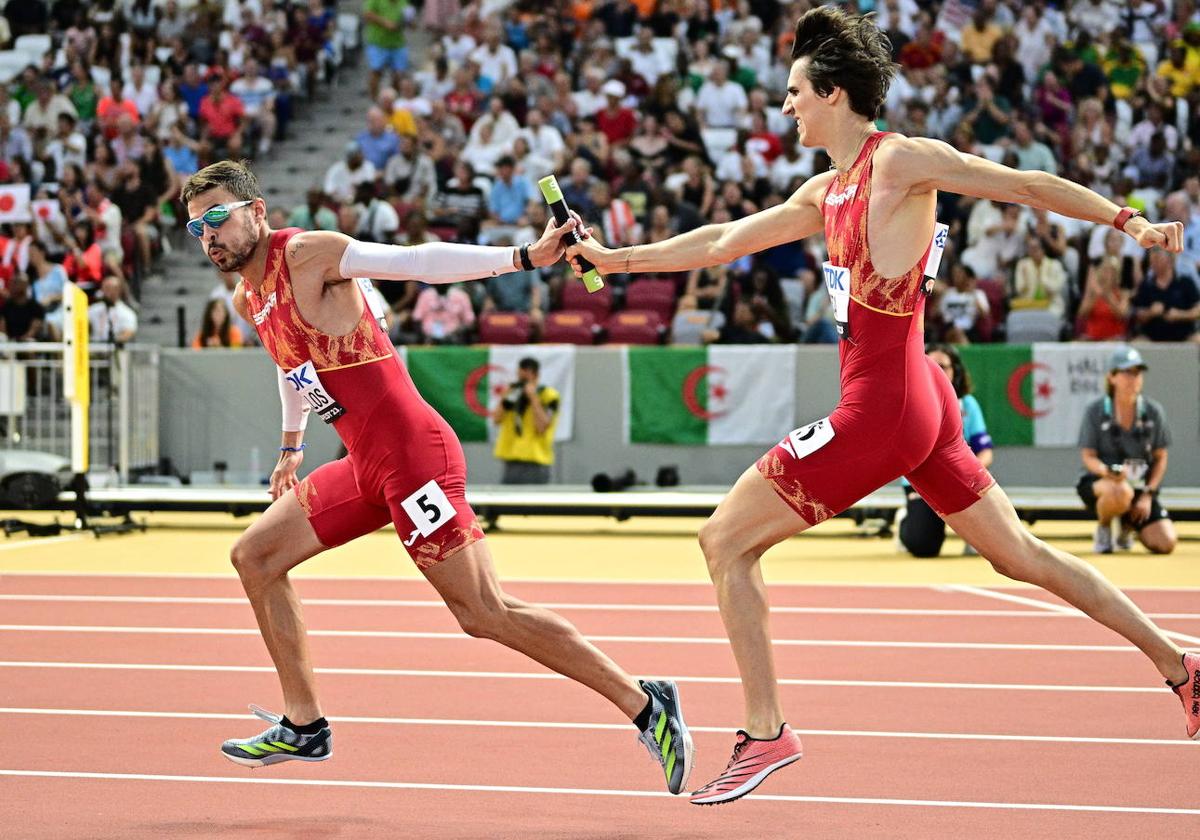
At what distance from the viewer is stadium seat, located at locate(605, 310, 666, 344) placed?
19266 mm

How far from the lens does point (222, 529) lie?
57.9 ft

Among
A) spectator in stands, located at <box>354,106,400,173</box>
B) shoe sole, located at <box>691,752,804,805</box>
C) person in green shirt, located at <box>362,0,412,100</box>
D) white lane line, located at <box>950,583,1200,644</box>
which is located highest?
person in green shirt, located at <box>362,0,412,100</box>

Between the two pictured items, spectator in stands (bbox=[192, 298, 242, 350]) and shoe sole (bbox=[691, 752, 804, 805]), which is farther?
spectator in stands (bbox=[192, 298, 242, 350])

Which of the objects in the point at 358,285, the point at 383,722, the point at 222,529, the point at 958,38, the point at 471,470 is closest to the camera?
the point at 358,285

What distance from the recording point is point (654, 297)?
1989 cm

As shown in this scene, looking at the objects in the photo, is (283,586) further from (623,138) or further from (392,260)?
(623,138)

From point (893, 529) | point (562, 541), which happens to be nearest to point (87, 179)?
point (562, 541)

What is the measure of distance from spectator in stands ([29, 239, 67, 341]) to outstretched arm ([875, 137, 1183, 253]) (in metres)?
16.7

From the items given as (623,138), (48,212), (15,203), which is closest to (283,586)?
(623,138)

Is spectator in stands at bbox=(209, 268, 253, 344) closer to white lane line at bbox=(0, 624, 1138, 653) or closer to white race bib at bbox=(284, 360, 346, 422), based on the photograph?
white lane line at bbox=(0, 624, 1138, 653)

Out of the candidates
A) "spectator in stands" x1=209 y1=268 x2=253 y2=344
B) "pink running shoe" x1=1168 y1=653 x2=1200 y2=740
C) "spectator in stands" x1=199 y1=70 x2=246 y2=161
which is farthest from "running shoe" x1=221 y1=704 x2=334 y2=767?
"spectator in stands" x1=199 y1=70 x2=246 y2=161

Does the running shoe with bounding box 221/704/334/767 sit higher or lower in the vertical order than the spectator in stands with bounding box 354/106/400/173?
lower

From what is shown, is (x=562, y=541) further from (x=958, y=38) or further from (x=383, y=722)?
(x=958, y=38)

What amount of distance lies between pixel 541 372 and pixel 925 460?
13.0 m
